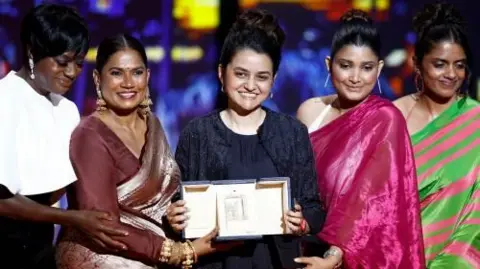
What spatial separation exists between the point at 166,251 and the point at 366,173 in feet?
2.75

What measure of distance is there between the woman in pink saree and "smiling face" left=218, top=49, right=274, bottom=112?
434 mm

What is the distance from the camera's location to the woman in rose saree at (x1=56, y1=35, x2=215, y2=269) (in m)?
3.42

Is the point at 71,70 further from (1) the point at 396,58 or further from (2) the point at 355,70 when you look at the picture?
(1) the point at 396,58

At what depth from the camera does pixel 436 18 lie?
14.2ft

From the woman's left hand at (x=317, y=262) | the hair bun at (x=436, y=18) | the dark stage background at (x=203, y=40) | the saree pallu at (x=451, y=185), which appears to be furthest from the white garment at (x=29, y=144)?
the dark stage background at (x=203, y=40)

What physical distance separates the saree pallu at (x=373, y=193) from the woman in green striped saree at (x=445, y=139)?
274 mm

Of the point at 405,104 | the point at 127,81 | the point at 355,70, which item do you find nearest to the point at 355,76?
the point at 355,70

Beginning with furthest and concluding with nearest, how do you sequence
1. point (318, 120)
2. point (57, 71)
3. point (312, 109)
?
point (312, 109), point (318, 120), point (57, 71)

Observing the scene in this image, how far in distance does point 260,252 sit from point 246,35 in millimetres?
758

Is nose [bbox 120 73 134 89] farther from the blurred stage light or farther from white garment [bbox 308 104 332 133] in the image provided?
the blurred stage light

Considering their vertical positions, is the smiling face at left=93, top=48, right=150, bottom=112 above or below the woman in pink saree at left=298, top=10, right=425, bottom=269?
above

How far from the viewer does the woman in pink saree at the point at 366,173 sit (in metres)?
3.83

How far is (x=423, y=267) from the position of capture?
13.0 ft

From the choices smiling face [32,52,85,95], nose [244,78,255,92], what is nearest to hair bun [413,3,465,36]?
nose [244,78,255,92]
